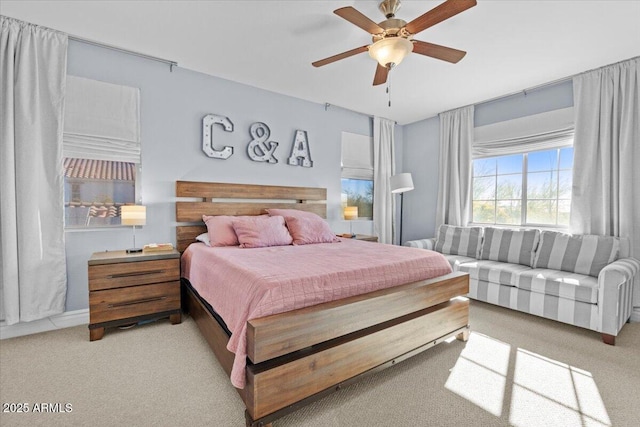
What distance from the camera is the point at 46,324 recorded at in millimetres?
2656

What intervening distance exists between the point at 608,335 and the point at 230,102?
4.43m

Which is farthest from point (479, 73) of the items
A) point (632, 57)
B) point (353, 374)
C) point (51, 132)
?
point (51, 132)

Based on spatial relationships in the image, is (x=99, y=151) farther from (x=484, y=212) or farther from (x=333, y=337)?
(x=484, y=212)

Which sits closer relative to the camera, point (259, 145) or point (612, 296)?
point (612, 296)

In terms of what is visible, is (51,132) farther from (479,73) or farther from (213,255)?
(479,73)

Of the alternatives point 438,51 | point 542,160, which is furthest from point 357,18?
point 542,160

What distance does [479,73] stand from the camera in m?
3.32

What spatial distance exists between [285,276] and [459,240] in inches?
127

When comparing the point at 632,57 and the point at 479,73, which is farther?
the point at 479,73

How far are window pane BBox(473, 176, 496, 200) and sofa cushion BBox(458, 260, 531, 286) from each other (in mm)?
1261

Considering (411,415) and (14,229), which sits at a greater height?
(14,229)

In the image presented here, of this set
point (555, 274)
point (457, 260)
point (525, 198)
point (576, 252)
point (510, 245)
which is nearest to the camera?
point (555, 274)

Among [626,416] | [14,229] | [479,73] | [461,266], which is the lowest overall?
[626,416]

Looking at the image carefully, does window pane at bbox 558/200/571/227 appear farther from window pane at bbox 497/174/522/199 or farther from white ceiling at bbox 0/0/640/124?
white ceiling at bbox 0/0/640/124
